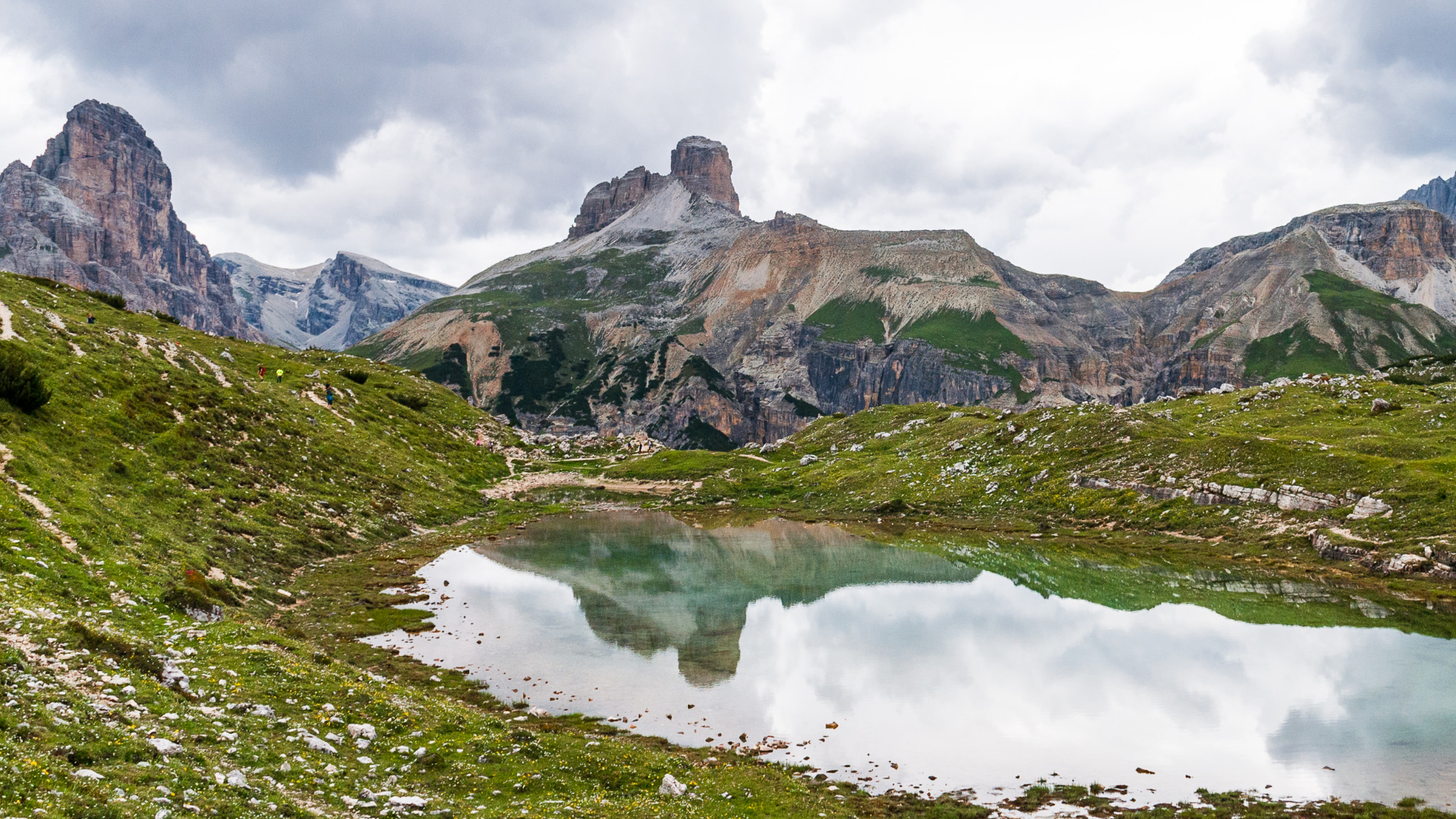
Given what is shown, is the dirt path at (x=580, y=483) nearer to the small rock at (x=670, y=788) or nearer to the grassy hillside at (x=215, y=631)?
the grassy hillside at (x=215, y=631)

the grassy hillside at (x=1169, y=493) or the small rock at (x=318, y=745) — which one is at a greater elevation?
the grassy hillside at (x=1169, y=493)

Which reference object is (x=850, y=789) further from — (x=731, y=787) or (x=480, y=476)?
(x=480, y=476)

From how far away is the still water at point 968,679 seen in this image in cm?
2558

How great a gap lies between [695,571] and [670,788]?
129 ft

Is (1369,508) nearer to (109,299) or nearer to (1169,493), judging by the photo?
(1169,493)

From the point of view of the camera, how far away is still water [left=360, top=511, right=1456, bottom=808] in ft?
83.9

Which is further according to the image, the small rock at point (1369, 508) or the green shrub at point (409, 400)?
the green shrub at point (409, 400)

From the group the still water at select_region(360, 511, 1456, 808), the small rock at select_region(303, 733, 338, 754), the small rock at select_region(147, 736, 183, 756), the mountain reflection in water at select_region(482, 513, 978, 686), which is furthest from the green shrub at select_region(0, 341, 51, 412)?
the small rock at select_region(147, 736, 183, 756)

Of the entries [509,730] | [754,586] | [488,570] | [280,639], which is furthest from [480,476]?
[509,730]

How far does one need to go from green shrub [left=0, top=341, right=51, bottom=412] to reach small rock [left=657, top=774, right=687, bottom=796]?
44.1 meters

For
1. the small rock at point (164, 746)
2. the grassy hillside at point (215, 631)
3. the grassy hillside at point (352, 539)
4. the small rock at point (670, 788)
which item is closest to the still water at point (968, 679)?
the grassy hillside at point (352, 539)

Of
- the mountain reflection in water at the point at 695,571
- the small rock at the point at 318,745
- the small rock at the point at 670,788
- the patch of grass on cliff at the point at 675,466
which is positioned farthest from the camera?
the patch of grass on cliff at the point at 675,466

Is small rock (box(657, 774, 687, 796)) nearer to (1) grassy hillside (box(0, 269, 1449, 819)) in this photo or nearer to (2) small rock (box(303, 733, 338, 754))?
(1) grassy hillside (box(0, 269, 1449, 819))

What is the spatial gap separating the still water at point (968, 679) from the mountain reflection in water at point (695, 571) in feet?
1.21
